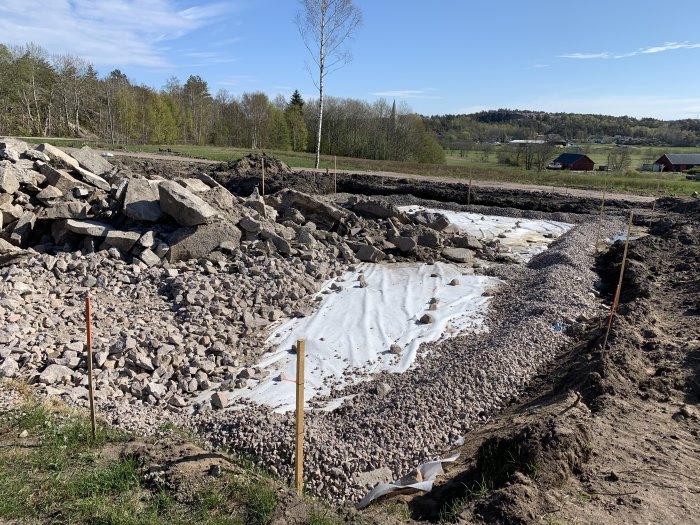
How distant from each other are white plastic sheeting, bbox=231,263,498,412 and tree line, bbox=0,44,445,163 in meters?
39.6

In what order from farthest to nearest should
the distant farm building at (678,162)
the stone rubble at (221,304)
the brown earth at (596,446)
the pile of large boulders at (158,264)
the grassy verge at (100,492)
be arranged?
the distant farm building at (678,162) < the pile of large boulders at (158,264) < the stone rubble at (221,304) < the brown earth at (596,446) < the grassy verge at (100,492)

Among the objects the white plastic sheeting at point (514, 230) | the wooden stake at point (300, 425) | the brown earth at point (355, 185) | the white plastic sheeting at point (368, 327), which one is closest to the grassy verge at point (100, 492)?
the wooden stake at point (300, 425)

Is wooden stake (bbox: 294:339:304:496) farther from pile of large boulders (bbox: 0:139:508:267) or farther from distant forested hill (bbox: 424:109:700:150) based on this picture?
distant forested hill (bbox: 424:109:700:150)

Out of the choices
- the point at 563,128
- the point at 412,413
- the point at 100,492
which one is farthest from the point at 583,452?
the point at 563,128

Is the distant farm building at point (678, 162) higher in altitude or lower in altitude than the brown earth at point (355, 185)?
higher

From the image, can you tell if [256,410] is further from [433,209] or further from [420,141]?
[420,141]

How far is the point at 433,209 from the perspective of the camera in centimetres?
1844

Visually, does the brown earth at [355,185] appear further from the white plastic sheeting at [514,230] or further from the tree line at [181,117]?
the tree line at [181,117]

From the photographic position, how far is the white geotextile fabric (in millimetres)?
4129

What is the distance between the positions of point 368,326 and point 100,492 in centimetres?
474

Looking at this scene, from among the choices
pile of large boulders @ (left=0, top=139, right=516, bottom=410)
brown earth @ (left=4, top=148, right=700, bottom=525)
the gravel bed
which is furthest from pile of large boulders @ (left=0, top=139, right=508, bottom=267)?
brown earth @ (left=4, top=148, right=700, bottom=525)

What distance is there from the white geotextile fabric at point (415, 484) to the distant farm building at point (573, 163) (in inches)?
2155

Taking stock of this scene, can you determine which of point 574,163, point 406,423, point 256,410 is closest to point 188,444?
point 256,410

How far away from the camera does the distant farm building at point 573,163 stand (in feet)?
180
